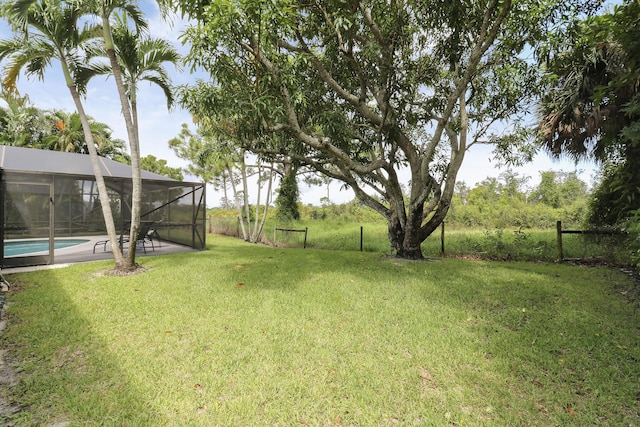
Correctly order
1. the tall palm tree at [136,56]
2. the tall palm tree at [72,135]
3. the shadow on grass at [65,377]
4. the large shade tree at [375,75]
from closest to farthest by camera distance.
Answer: the shadow on grass at [65,377] < the large shade tree at [375,75] < the tall palm tree at [136,56] < the tall palm tree at [72,135]

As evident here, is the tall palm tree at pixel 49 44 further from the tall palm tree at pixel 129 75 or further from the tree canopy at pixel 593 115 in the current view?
the tree canopy at pixel 593 115

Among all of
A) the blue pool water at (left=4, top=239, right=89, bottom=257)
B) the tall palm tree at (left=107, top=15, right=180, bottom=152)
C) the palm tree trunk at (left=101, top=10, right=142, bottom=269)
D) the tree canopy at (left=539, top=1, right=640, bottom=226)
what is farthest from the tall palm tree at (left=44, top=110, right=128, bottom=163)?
the tree canopy at (left=539, top=1, right=640, bottom=226)

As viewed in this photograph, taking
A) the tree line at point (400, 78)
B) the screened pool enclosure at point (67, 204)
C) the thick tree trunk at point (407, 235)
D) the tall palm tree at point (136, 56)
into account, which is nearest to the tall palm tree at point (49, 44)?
the tree line at point (400, 78)

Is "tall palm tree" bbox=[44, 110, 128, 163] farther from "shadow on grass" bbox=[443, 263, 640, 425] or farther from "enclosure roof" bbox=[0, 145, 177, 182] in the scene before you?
"shadow on grass" bbox=[443, 263, 640, 425]

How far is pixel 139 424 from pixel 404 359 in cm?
222

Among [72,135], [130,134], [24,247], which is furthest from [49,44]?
[72,135]

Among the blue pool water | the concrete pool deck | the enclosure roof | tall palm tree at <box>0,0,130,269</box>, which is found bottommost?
the concrete pool deck

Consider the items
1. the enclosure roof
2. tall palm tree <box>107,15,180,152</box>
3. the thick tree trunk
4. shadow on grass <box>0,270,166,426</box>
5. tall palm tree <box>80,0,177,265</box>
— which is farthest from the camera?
the enclosure roof

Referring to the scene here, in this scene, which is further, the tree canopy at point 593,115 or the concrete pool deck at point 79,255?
the concrete pool deck at point 79,255

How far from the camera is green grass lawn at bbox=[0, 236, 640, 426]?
83.4 inches

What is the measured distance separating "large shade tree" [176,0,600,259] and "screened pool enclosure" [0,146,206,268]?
4.51 m

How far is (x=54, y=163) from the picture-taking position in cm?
1005

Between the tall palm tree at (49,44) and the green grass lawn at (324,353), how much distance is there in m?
3.36

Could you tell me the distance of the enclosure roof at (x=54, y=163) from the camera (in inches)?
356
